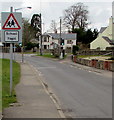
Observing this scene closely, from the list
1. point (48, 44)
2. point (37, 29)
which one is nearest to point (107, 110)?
point (48, 44)

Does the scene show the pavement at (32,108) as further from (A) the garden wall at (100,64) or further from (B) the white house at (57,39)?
(B) the white house at (57,39)

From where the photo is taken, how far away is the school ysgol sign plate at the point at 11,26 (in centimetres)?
1088

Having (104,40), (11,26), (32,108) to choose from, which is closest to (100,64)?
(11,26)

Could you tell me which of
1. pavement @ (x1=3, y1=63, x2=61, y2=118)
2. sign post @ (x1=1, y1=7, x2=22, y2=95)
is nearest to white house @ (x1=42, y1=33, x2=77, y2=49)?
pavement @ (x1=3, y1=63, x2=61, y2=118)

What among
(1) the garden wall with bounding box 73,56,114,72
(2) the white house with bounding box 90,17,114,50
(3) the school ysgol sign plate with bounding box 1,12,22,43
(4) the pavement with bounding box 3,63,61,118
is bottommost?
(4) the pavement with bounding box 3,63,61,118

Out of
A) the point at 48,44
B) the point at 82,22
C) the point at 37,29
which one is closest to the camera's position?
the point at 82,22

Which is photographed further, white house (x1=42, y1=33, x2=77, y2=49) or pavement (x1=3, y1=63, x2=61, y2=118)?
white house (x1=42, y1=33, x2=77, y2=49)

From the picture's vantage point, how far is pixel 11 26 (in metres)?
11.0

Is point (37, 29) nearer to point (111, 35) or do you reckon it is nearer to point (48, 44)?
point (48, 44)

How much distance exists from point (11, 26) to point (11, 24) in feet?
0.27

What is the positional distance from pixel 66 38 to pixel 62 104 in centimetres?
7708

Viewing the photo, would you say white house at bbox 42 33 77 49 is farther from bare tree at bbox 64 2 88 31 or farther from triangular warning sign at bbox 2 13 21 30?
triangular warning sign at bbox 2 13 21 30

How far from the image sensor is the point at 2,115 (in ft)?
26.7

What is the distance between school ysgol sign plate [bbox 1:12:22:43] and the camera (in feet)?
35.7
